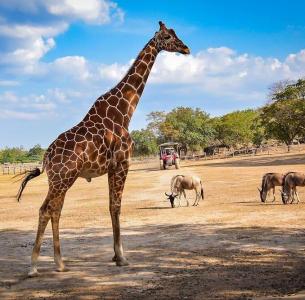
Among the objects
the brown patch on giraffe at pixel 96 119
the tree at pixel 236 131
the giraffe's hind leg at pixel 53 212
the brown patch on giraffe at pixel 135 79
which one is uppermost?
the tree at pixel 236 131

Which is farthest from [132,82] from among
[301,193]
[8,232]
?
[301,193]

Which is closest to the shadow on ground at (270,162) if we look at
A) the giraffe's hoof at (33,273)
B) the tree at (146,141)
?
the giraffe's hoof at (33,273)

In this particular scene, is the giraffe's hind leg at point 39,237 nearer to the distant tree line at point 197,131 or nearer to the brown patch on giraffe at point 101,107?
the brown patch on giraffe at point 101,107

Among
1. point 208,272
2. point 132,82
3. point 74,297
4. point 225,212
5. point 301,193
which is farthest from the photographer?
point 301,193

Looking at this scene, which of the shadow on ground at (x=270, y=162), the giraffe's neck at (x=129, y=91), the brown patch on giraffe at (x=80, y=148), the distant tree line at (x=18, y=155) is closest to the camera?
the brown patch on giraffe at (x=80, y=148)

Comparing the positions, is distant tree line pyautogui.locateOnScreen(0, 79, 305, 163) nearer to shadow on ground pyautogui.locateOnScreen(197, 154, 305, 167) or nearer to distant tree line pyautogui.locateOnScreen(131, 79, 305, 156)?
distant tree line pyautogui.locateOnScreen(131, 79, 305, 156)

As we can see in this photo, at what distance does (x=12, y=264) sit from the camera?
29.0ft

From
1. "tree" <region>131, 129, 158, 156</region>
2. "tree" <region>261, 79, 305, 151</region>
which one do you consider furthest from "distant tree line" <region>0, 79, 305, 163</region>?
"tree" <region>261, 79, 305, 151</region>

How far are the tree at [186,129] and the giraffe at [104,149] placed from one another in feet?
281

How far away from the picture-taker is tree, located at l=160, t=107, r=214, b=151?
95938mm

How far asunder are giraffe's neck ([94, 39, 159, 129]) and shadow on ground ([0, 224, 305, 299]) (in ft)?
9.17

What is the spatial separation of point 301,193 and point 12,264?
553 inches

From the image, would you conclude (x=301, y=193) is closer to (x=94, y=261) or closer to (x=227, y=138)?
(x=94, y=261)

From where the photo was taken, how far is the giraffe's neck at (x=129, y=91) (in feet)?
29.5
